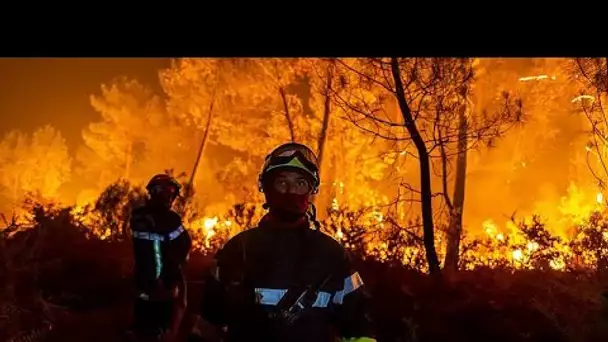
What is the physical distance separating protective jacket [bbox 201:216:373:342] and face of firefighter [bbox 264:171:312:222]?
0.15m

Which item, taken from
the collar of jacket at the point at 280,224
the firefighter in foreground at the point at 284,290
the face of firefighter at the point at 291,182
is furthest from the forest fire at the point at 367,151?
the firefighter in foreground at the point at 284,290

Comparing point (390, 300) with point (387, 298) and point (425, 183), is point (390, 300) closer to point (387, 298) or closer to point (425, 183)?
point (387, 298)

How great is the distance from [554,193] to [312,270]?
133 ft

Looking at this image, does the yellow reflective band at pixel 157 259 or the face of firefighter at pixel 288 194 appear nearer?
the face of firefighter at pixel 288 194

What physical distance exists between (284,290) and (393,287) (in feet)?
12.0

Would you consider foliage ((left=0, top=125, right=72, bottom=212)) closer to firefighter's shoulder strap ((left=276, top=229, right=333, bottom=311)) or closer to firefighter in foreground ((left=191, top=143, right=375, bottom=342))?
firefighter in foreground ((left=191, top=143, right=375, bottom=342))

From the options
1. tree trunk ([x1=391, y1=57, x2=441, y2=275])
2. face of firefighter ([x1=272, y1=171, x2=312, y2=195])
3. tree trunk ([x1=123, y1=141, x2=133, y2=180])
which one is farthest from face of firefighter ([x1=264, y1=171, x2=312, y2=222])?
tree trunk ([x1=123, y1=141, x2=133, y2=180])

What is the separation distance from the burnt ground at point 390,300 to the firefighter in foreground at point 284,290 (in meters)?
2.35

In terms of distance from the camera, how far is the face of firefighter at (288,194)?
3869 mm

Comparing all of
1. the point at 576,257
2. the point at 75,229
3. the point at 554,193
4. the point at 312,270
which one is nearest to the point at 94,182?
the point at 554,193

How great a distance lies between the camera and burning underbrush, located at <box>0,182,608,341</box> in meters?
6.10

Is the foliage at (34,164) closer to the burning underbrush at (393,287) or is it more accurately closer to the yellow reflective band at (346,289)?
the burning underbrush at (393,287)

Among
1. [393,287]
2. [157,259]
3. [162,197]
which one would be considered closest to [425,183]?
[393,287]
